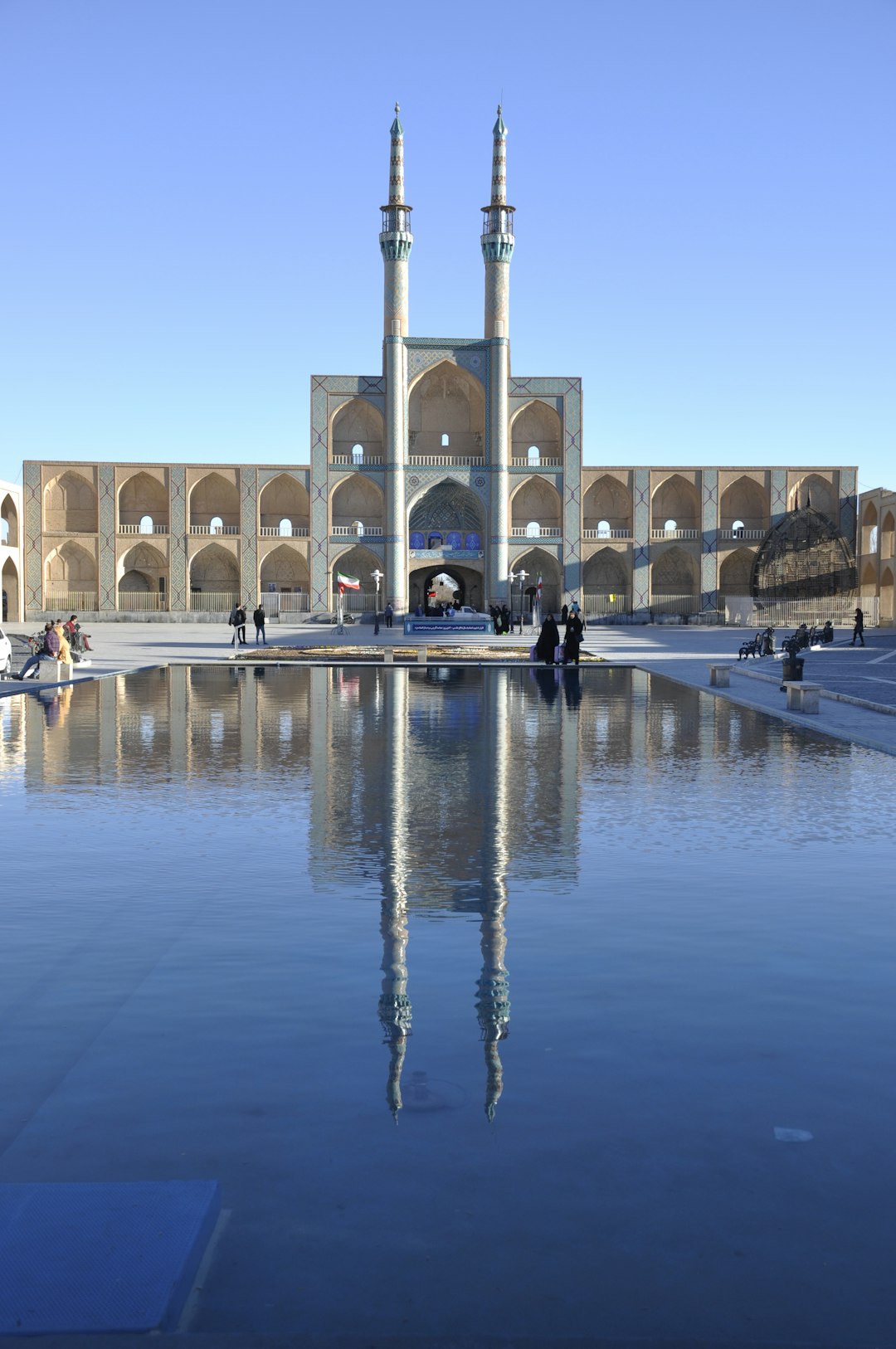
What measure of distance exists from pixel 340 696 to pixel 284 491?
4057cm

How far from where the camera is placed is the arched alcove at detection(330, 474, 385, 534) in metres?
56.6

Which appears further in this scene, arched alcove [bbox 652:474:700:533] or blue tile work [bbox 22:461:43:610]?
arched alcove [bbox 652:474:700:533]

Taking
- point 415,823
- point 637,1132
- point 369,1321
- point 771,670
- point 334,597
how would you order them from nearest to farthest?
point 369,1321
point 637,1132
point 415,823
point 771,670
point 334,597

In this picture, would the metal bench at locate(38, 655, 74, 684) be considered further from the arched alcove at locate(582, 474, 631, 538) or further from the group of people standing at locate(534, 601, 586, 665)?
the arched alcove at locate(582, 474, 631, 538)

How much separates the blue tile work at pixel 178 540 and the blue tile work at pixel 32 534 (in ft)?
17.5

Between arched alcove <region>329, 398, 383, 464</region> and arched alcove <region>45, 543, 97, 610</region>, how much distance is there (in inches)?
455

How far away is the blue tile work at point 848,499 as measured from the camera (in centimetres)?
5638

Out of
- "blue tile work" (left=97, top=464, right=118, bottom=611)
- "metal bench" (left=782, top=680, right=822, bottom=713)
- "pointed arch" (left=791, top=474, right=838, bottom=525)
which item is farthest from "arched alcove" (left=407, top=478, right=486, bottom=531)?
"metal bench" (left=782, top=680, right=822, bottom=713)

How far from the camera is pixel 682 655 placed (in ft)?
101

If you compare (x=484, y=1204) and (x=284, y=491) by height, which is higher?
(x=284, y=491)

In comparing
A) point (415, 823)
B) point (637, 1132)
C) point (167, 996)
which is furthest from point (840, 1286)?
point (415, 823)

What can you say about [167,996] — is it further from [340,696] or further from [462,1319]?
[340,696]

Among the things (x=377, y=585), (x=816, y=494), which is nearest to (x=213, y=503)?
(x=377, y=585)

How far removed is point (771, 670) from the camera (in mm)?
24109
